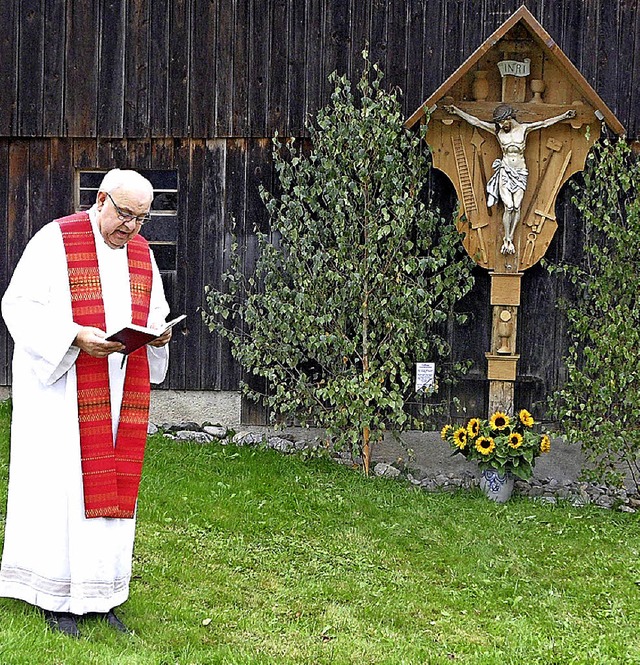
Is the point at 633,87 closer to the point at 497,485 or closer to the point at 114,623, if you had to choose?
the point at 497,485

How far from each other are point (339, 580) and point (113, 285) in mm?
2123

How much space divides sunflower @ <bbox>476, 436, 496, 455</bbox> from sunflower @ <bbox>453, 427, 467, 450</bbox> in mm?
107

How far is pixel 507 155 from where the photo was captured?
716 cm

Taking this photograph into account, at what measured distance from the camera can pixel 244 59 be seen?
812cm

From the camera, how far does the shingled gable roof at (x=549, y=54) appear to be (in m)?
6.79

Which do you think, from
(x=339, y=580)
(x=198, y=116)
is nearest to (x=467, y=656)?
(x=339, y=580)

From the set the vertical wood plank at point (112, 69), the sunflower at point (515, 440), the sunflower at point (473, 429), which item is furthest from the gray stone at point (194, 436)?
the vertical wood plank at point (112, 69)

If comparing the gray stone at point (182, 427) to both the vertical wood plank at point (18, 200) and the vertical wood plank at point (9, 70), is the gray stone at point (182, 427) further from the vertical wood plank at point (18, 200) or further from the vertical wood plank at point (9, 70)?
the vertical wood plank at point (9, 70)

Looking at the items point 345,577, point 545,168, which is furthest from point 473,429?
point 545,168

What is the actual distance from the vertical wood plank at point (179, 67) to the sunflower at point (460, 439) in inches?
140

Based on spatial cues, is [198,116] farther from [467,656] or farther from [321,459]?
[467,656]

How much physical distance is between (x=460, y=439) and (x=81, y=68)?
15.1 ft

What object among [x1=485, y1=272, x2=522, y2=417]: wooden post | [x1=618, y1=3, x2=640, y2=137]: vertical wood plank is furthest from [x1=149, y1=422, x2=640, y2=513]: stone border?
[x1=618, y1=3, x2=640, y2=137]: vertical wood plank

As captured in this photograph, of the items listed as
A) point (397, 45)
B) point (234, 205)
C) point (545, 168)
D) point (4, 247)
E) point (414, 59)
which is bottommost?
point (4, 247)
